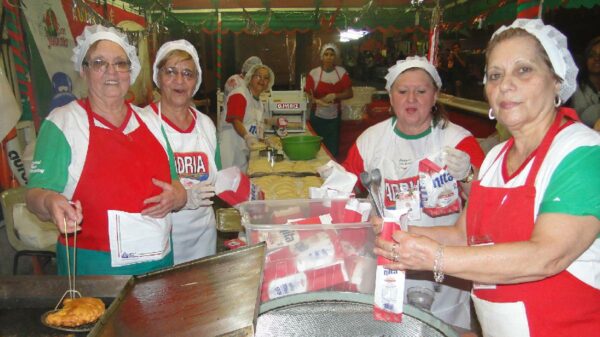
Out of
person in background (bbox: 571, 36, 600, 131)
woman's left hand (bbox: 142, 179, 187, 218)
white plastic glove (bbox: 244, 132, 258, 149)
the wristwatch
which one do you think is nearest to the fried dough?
woman's left hand (bbox: 142, 179, 187, 218)

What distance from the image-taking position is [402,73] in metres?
2.56

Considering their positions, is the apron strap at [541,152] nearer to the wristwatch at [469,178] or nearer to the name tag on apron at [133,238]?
the wristwatch at [469,178]

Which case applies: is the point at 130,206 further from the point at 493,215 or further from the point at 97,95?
the point at 493,215

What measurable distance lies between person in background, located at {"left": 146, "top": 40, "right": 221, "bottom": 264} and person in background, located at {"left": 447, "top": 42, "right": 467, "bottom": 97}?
310 inches

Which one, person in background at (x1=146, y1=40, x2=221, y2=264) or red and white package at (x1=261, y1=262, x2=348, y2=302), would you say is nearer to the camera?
red and white package at (x1=261, y1=262, x2=348, y2=302)

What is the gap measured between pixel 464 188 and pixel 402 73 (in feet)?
2.63

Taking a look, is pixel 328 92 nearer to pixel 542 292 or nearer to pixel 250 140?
pixel 250 140

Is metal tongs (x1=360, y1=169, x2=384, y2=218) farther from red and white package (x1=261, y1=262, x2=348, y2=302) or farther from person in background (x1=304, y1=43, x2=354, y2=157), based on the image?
person in background (x1=304, y1=43, x2=354, y2=157)

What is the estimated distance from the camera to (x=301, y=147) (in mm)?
4387

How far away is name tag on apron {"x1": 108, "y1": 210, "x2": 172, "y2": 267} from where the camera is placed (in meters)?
2.02

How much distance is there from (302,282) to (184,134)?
5.72 feet

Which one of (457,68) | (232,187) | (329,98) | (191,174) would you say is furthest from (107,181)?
(457,68)

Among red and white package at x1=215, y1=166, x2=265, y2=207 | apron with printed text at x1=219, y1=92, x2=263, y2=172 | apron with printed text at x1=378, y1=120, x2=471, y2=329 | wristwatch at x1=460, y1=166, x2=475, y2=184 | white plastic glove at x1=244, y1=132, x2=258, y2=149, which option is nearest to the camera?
red and white package at x1=215, y1=166, x2=265, y2=207

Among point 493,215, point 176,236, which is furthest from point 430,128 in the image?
point 176,236
